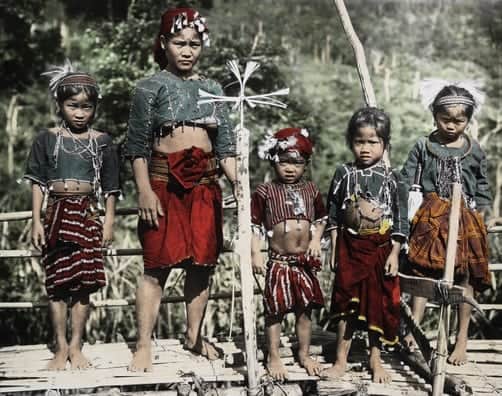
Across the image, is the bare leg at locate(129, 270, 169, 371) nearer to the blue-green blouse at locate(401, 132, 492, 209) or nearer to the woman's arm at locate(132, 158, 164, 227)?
the woman's arm at locate(132, 158, 164, 227)

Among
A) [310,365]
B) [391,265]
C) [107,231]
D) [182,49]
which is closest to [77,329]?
[107,231]

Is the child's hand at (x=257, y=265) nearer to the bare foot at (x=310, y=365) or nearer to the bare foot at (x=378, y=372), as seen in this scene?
the bare foot at (x=310, y=365)

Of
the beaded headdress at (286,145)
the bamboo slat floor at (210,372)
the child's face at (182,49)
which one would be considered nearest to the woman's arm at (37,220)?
the bamboo slat floor at (210,372)

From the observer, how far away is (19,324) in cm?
758

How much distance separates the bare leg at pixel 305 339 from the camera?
447cm

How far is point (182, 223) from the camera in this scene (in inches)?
172

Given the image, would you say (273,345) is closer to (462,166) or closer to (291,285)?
(291,285)

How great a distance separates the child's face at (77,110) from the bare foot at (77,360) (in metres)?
1.26

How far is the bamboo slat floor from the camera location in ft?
13.9

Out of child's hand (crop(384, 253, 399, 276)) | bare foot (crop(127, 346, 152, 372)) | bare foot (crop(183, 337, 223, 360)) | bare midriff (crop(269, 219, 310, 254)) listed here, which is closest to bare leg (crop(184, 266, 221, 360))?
bare foot (crop(183, 337, 223, 360))

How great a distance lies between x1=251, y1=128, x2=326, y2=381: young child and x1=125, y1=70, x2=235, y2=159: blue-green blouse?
45 cm

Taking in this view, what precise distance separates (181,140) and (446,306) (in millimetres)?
1635

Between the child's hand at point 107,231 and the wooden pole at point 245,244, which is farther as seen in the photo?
the child's hand at point 107,231

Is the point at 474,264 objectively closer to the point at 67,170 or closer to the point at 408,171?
the point at 408,171
